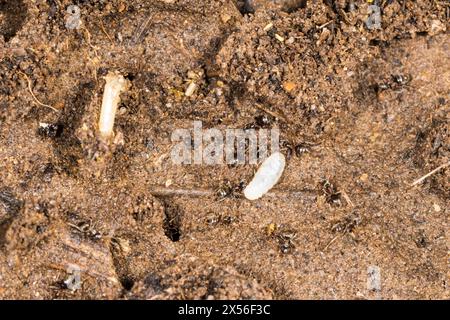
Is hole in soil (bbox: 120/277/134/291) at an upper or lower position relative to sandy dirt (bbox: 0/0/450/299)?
lower

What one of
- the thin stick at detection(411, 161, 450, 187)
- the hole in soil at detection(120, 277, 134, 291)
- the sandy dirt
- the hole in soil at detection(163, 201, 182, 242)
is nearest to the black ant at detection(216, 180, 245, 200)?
the sandy dirt

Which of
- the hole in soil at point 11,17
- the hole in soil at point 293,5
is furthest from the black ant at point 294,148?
the hole in soil at point 11,17

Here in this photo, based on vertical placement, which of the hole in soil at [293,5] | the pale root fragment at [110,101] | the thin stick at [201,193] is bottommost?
the thin stick at [201,193]

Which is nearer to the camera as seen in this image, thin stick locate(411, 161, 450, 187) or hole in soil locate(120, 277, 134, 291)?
hole in soil locate(120, 277, 134, 291)

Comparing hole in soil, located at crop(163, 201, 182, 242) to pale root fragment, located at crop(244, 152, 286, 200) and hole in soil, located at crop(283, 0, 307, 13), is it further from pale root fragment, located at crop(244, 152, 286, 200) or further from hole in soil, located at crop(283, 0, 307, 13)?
hole in soil, located at crop(283, 0, 307, 13)

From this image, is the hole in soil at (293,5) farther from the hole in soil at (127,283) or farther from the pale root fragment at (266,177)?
the hole in soil at (127,283)

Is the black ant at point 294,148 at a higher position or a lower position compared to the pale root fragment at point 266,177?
higher

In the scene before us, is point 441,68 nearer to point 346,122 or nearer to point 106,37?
point 346,122

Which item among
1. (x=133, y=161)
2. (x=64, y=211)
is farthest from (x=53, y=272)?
(x=133, y=161)
